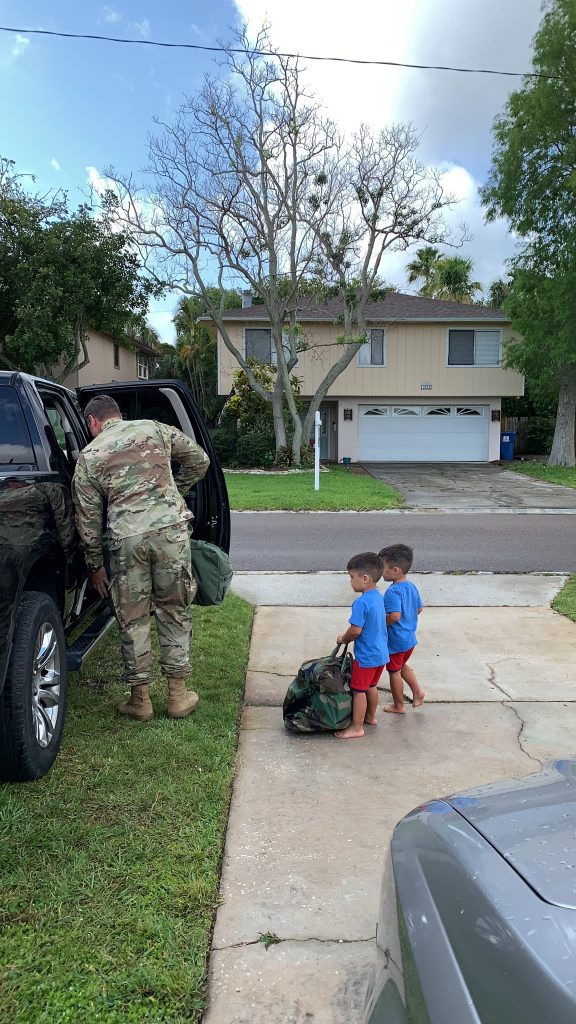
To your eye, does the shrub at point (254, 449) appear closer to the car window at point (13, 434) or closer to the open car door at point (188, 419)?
the open car door at point (188, 419)

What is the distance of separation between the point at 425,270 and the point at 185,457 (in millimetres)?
40255

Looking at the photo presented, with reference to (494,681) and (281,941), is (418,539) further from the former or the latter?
(281,941)

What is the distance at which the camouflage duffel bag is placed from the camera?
4.07 metres

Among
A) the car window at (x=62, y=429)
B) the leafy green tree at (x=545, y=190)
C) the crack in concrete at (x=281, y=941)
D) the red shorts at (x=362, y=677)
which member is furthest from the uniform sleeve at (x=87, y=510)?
the leafy green tree at (x=545, y=190)

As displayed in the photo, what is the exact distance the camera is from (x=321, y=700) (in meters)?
4.06

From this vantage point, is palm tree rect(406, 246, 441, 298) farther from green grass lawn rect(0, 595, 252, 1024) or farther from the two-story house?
green grass lawn rect(0, 595, 252, 1024)

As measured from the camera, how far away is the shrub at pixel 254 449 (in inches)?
963

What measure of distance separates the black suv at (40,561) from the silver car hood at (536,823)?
2010 mm

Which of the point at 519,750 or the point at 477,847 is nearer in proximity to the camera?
the point at 477,847

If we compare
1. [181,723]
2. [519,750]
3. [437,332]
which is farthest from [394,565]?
[437,332]

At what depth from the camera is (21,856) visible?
111 inches

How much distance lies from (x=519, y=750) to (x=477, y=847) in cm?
269

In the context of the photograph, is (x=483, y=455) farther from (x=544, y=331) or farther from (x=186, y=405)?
(x=186, y=405)

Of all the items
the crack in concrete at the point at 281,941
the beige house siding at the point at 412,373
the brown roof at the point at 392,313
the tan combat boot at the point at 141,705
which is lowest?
the crack in concrete at the point at 281,941
